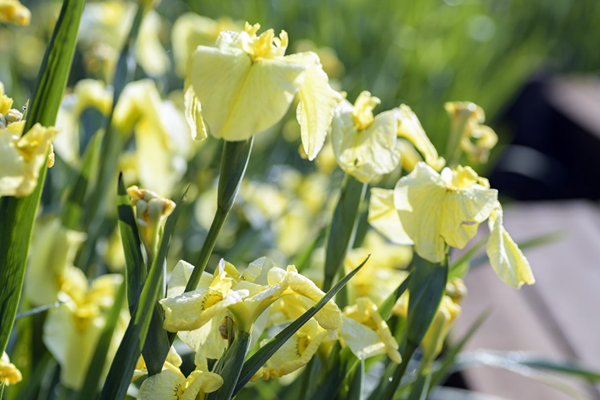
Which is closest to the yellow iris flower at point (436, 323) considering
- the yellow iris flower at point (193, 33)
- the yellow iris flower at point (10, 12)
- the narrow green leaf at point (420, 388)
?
the narrow green leaf at point (420, 388)

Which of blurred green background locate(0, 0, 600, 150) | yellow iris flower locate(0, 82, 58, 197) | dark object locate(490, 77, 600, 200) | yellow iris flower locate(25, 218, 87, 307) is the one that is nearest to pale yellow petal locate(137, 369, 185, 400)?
yellow iris flower locate(0, 82, 58, 197)

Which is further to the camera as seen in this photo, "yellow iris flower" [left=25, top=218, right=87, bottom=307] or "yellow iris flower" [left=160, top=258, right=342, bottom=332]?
"yellow iris flower" [left=25, top=218, right=87, bottom=307]

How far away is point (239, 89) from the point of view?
286mm

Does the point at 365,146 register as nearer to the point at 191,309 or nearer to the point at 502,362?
the point at 191,309

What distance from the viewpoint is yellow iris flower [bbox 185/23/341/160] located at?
0.91 ft

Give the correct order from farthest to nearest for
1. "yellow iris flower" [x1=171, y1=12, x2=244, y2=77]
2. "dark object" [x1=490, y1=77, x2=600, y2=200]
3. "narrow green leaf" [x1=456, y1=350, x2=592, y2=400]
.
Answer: "dark object" [x1=490, y1=77, x2=600, y2=200] → "yellow iris flower" [x1=171, y1=12, x2=244, y2=77] → "narrow green leaf" [x1=456, y1=350, x2=592, y2=400]

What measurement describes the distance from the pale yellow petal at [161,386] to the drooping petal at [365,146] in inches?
5.9

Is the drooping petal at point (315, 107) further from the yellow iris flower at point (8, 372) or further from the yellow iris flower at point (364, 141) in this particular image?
the yellow iris flower at point (8, 372)

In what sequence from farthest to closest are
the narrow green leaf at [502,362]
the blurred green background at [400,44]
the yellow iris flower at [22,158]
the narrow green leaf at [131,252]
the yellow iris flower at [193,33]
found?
the blurred green background at [400,44]
the yellow iris flower at [193,33]
the narrow green leaf at [502,362]
the narrow green leaf at [131,252]
the yellow iris flower at [22,158]

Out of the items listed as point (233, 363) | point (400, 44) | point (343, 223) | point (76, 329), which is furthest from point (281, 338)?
point (400, 44)

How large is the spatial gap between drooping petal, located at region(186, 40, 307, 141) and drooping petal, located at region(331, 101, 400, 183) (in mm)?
86

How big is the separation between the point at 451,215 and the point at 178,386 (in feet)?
0.57

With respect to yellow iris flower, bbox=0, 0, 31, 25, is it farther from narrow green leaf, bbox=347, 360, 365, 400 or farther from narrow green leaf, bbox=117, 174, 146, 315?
narrow green leaf, bbox=347, 360, 365, 400

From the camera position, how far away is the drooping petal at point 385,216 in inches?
16.1
